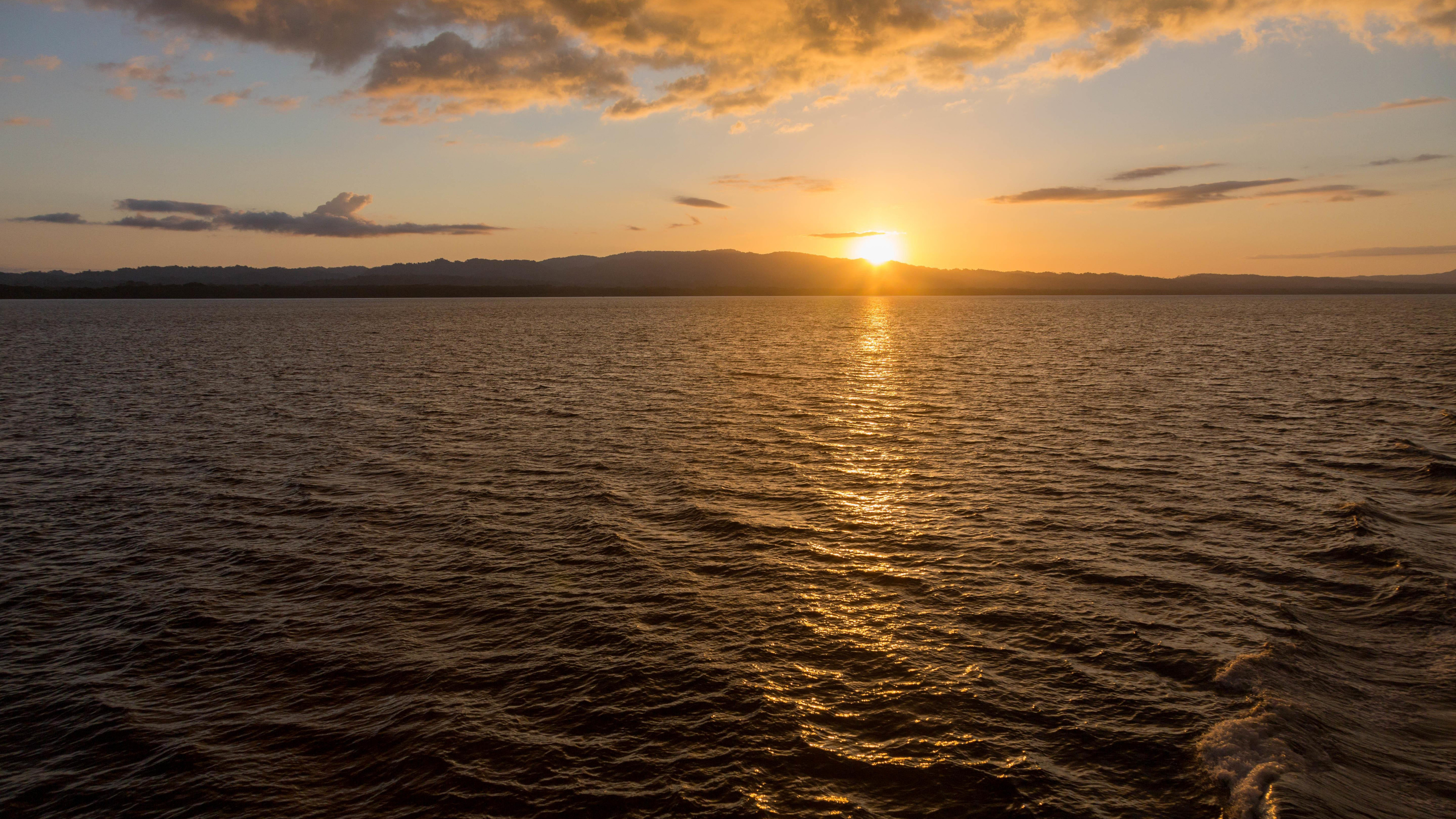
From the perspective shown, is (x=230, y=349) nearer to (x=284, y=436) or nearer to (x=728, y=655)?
(x=284, y=436)

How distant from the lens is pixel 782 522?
24.4 meters

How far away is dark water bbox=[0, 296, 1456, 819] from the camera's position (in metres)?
12.0

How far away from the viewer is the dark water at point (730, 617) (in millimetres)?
12047

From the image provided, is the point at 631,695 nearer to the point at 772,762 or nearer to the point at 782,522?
the point at 772,762

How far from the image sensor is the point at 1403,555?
20.8 meters

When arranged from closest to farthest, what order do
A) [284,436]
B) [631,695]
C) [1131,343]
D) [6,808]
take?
[6,808]
[631,695]
[284,436]
[1131,343]

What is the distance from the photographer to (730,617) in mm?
17594

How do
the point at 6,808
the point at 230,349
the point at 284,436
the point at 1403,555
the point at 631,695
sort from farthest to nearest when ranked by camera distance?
the point at 230,349
the point at 284,436
the point at 1403,555
the point at 631,695
the point at 6,808

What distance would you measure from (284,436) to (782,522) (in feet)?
91.7

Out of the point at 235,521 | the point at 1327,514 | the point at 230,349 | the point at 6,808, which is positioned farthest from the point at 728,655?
the point at 230,349

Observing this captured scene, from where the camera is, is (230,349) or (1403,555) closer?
(1403,555)

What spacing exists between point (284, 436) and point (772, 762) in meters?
34.9

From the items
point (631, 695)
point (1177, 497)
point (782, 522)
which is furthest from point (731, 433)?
point (631, 695)

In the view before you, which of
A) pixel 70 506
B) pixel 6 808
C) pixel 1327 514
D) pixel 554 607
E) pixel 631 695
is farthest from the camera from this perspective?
pixel 70 506
